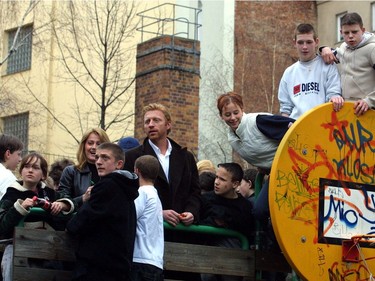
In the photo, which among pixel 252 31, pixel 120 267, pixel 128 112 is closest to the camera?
pixel 120 267

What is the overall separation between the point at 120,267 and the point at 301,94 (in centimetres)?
233

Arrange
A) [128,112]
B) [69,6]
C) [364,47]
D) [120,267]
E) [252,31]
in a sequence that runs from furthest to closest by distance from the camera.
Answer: [252,31], [128,112], [69,6], [364,47], [120,267]

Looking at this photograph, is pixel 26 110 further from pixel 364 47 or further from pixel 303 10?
pixel 364 47

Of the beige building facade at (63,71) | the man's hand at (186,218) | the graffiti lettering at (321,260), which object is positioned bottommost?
the graffiti lettering at (321,260)

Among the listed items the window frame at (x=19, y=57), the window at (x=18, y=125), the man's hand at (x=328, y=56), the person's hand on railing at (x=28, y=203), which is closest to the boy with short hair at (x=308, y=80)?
the man's hand at (x=328, y=56)

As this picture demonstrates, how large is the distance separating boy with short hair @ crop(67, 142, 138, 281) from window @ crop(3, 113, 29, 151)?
72.0ft

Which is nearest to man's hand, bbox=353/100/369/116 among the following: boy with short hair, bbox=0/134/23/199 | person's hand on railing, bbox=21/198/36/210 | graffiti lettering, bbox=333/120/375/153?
graffiti lettering, bbox=333/120/375/153

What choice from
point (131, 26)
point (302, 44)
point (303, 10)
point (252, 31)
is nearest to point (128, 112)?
point (131, 26)

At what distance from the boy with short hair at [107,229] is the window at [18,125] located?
21955 millimetres

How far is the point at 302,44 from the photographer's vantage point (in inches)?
348

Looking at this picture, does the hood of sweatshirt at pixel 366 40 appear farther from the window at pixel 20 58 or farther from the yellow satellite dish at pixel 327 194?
the window at pixel 20 58

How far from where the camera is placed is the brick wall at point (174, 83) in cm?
2294

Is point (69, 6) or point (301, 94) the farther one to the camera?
point (69, 6)

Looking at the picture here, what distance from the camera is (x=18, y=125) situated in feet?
97.5
